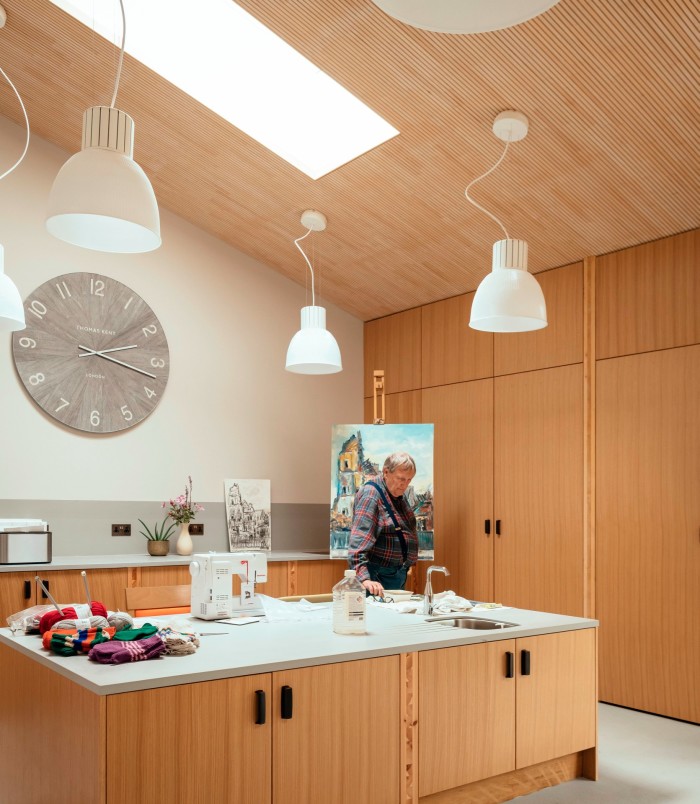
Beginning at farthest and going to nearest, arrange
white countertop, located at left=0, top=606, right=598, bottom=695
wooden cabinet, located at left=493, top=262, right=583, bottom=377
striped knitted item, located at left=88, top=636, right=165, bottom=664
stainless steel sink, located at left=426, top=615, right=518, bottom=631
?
wooden cabinet, located at left=493, top=262, right=583, bottom=377 < stainless steel sink, located at left=426, top=615, right=518, bottom=631 < striped knitted item, located at left=88, top=636, right=165, bottom=664 < white countertop, located at left=0, top=606, right=598, bottom=695

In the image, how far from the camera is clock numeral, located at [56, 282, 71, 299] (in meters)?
5.72

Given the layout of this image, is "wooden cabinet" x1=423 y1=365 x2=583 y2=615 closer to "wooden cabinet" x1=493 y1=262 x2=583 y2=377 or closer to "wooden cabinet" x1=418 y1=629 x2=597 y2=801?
"wooden cabinet" x1=493 y1=262 x2=583 y2=377

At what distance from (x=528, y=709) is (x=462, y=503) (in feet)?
10.0

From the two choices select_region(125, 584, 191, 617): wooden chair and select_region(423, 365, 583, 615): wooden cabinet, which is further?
select_region(423, 365, 583, 615): wooden cabinet

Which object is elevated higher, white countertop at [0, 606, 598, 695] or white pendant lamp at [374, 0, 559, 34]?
white pendant lamp at [374, 0, 559, 34]

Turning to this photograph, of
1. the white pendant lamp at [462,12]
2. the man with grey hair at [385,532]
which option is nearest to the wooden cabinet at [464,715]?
the man with grey hair at [385,532]

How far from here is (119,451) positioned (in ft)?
19.6

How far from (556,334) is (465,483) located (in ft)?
4.67

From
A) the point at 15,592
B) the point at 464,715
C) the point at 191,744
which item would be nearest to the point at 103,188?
the point at 191,744

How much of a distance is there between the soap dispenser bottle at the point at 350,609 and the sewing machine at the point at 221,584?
53cm

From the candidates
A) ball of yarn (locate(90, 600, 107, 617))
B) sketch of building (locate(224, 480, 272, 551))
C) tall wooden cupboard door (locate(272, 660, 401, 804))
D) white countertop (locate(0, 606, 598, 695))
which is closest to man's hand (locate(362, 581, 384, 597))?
white countertop (locate(0, 606, 598, 695))

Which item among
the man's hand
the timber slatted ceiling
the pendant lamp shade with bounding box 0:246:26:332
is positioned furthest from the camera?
the man's hand

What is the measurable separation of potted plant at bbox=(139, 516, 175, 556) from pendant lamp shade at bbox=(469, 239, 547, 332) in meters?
3.22

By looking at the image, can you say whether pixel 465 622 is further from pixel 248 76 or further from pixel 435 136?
pixel 248 76
